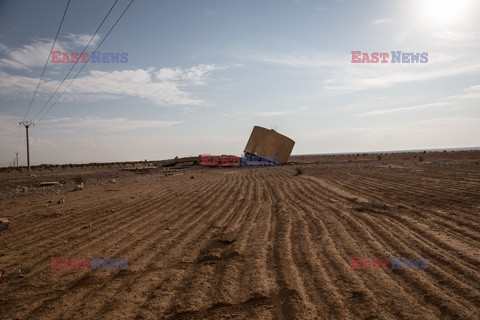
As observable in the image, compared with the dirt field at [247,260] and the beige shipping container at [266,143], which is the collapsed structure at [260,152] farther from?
the dirt field at [247,260]

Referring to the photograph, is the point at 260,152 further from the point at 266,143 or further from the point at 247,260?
the point at 247,260

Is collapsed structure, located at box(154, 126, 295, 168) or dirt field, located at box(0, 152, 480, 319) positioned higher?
collapsed structure, located at box(154, 126, 295, 168)

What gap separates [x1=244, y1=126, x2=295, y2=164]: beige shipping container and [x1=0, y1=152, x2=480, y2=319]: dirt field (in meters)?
19.0

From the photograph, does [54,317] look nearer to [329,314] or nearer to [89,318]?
[89,318]

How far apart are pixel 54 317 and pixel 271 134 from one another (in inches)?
928

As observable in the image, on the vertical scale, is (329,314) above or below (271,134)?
below

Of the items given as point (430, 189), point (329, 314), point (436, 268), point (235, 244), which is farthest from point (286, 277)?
point (430, 189)

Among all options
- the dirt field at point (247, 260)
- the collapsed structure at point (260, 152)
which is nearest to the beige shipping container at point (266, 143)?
the collapsed structure at point (260, 152)

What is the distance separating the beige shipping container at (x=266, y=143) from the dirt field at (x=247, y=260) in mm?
18965

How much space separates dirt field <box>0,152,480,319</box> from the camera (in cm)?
257

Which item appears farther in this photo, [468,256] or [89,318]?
[468,256]

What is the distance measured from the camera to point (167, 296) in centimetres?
280

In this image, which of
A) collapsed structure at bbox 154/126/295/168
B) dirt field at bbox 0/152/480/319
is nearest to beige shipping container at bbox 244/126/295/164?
collapsed structure at bbox 154/126/295/168

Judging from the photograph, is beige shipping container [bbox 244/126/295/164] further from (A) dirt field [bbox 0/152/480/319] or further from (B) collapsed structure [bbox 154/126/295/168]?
(A) dirt field [bbox 0/152/480/319]
